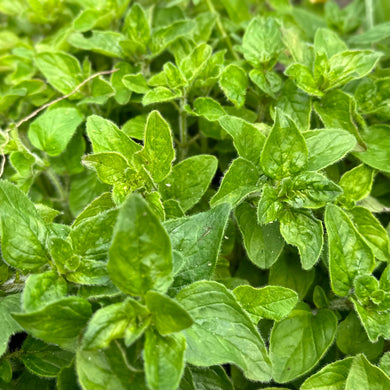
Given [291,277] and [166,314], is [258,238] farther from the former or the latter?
[166,314]

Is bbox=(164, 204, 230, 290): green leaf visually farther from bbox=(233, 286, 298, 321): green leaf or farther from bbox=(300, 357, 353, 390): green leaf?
bbox=(300, 357, 353, 390): green leaf

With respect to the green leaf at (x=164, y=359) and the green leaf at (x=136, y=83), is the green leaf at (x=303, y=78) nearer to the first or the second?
the green leaf at (x=136, y=83)

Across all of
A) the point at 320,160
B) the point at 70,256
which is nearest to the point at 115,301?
the point at 70,256

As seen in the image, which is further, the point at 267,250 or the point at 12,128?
the point at 12,128

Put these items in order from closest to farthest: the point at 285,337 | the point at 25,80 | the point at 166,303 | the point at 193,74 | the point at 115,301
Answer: the point at 166,303
the point at 115,301
the point at 285,337
the point at 193,74
the point at 25,80

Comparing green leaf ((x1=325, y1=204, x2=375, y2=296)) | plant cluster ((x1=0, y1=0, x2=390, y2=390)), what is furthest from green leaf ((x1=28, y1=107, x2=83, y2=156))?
green leaf ((x1=325, y1=204, x2=375, y2=296))

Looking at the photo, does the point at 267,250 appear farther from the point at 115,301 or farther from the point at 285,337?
the point at 115,301
